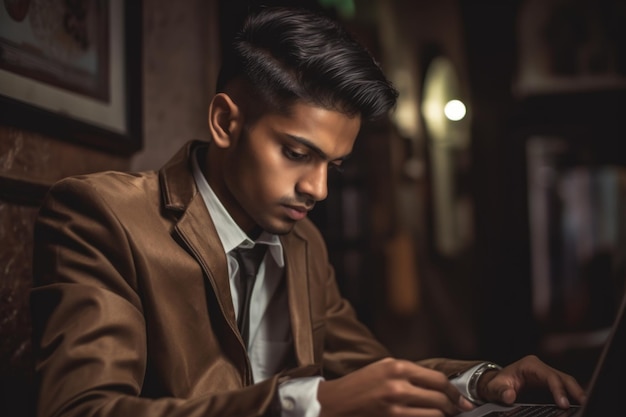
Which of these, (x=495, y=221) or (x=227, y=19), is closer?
(x=227, y=19)

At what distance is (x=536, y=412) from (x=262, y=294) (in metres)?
0.78

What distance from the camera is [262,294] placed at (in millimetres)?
1811

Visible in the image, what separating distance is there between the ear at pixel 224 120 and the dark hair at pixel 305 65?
0.07 m

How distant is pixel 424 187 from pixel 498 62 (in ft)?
9.07

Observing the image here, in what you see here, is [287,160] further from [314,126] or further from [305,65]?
[305,65]

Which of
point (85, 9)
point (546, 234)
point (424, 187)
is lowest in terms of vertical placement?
point (546, 234)

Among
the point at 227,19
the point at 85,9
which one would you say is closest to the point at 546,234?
the point at 227,19

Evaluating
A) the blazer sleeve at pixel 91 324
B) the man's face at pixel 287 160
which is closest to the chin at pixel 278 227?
the man's face at pixel 287 160

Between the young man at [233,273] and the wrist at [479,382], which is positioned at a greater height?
the young man at [233,273]

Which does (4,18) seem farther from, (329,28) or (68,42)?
(329,28)

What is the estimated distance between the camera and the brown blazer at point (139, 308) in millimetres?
1140

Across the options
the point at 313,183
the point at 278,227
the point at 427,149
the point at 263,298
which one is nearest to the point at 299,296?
the point at 263,298

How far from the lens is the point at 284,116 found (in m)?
1.58

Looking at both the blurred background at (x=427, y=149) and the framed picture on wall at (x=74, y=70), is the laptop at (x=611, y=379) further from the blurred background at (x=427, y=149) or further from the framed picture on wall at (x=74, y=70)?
the framed picture on wall at (x=74, y=70)
